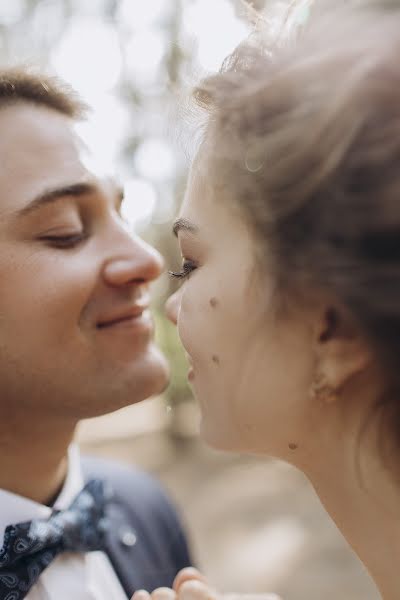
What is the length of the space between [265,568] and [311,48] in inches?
271

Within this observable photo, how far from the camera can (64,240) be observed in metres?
2.75

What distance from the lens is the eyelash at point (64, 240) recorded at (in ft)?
8.91

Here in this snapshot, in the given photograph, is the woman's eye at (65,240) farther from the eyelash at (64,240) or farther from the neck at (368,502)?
the neck at (368,502)

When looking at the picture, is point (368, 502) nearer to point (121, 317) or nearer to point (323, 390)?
point (323, 390)

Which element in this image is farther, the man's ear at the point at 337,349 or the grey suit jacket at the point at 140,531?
the grey suit jacket at the point at 140,531

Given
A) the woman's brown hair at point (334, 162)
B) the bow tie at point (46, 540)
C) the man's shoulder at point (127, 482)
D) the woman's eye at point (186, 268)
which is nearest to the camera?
the woman's brown hair at point (334, 162)

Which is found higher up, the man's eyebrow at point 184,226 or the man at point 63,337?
the man's eyebrow at point 184,226

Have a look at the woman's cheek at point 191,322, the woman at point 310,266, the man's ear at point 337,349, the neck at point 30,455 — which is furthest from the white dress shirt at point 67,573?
the man's ear at point 337,349

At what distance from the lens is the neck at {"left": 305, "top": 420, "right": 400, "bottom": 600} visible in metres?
1.75

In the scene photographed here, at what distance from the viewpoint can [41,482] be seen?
274 cm

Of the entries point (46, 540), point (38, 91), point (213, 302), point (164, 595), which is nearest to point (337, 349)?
point (213, 302)

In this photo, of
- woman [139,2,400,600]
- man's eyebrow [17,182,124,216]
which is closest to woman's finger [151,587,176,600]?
woman [139,2,400,600]

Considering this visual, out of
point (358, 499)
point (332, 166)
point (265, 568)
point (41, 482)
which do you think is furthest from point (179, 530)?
point (265, 568)

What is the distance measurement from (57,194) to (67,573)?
1.47m
